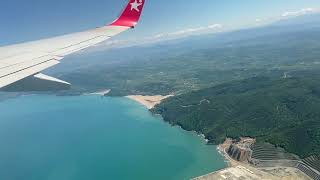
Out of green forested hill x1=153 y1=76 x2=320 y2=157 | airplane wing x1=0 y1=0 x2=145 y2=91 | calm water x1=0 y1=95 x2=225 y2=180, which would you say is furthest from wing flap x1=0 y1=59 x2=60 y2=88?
green forested hill x1=153 y1=76 x2=320 y2=157

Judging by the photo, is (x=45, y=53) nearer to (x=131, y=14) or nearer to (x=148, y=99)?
(x=131, y=14)

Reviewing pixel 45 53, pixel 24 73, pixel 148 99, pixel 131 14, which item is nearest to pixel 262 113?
pixel 148 99

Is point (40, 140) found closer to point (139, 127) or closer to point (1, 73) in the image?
point (139, 127)

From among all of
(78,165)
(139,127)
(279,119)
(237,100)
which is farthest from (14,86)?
(237,100)

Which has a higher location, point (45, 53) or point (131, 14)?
point (131, 14)

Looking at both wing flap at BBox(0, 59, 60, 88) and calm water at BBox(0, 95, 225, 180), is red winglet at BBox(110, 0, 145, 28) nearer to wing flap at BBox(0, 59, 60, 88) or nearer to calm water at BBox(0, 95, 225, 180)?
wing flap at BBox(0, 59, 60, 88)

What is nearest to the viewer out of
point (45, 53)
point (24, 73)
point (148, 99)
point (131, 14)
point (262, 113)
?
point (24, 73)
